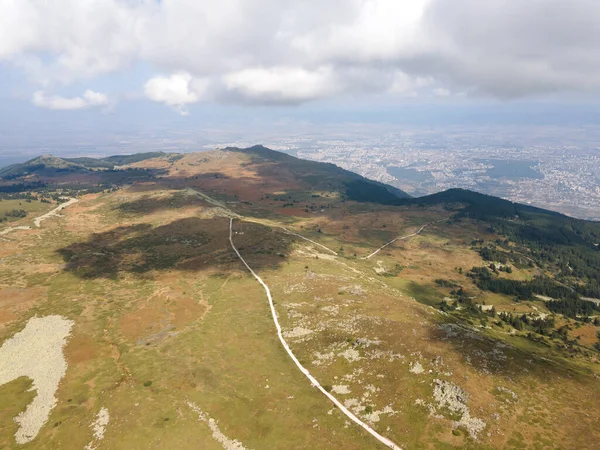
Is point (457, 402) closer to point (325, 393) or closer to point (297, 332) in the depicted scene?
point (325, 393)

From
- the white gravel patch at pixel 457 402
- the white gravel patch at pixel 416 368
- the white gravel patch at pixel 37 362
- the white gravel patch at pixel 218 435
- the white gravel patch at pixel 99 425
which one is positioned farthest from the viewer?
the white gravel patch at pixel 416 368

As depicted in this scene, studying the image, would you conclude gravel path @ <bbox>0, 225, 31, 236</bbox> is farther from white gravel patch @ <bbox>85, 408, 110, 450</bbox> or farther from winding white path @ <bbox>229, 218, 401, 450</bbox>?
white gravel patch @ <bbox>85, 408, 110, 450</bbox>

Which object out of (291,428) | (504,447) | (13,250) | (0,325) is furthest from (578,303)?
(13,250)

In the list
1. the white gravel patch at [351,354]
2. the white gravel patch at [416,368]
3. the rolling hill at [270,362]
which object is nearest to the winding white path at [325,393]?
the rolling hill at [270,362]

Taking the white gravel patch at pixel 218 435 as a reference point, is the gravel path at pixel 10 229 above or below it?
above

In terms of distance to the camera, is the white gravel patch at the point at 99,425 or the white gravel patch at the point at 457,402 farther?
the white gravel patch at the point at 99,425

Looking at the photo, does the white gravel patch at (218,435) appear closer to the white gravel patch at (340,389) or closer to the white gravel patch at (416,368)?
the white gravel patch at (340,389)
